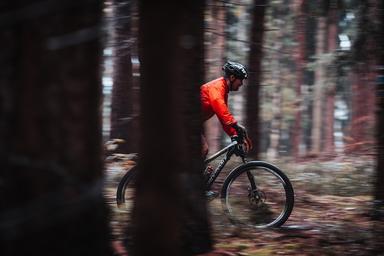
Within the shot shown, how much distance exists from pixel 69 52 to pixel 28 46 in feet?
0.74

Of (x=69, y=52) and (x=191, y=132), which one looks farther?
(x=191, y=132)

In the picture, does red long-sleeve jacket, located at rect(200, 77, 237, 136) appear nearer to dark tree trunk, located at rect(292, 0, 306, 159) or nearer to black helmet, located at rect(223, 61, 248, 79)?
black helmet, located at rect(223, 61, 248, 79)

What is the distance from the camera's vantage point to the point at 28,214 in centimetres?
286

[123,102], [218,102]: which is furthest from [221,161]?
[123,102]

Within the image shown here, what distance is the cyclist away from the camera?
6.84 meters

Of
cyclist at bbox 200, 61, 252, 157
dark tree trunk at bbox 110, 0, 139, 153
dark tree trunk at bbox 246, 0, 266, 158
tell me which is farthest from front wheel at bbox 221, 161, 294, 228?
dark tree trunk at bbox 246, 0, 266, 158

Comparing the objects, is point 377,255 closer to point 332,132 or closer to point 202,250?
point 202,250

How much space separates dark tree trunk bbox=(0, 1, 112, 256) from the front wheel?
4.06 meters

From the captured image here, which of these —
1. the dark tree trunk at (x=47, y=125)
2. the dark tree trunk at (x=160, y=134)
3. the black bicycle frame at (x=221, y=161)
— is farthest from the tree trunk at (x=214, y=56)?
the dark tree trunk at (x=160, y=134)

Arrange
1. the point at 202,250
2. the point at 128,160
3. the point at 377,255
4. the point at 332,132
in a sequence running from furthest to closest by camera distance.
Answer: the point at 332,132, the point at 128,160, the point at 377,255, the point at 202,250

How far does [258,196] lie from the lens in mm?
6945

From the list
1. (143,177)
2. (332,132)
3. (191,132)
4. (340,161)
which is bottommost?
(332,132)

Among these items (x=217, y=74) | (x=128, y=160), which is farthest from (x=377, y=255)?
(x=217, y=74)

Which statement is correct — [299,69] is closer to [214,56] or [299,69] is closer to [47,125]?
[214,56]
